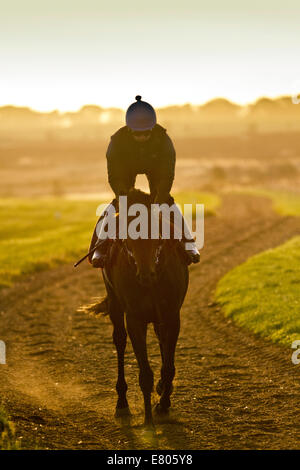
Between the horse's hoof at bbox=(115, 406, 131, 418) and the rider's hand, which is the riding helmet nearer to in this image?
the rider's hand

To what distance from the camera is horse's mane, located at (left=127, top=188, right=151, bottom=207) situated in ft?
25.3

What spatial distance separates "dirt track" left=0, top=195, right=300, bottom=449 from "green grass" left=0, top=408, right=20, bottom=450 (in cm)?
19

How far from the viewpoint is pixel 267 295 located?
55.5ft

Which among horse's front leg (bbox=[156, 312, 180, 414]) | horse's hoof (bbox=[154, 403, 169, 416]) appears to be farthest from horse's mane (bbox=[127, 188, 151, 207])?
horse's hoof (bbox=[154, 403, 169, 416])

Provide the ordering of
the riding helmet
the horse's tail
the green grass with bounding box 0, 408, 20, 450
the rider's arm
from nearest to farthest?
the green grass with bounding box 0, 408, 20, 450 < the riding helmet < the rider's arm < the horse's tail

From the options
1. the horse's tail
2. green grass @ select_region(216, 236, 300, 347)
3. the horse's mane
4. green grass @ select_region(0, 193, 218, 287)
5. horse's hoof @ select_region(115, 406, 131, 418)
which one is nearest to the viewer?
the horse's mane

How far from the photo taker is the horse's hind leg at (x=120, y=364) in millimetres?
9018

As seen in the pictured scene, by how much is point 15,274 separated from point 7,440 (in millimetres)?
17044

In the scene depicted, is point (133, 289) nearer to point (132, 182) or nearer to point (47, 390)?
point (132, 182)

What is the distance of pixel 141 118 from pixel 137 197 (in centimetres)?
133

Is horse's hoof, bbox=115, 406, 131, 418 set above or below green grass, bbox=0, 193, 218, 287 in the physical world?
below

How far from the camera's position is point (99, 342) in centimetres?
1378
